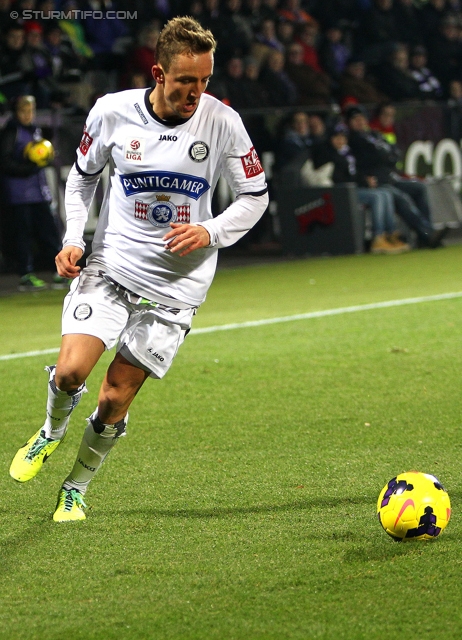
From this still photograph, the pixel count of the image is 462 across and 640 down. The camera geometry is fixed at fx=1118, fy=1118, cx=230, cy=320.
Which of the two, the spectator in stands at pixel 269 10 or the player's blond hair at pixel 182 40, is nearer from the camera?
the player's blond hair at pixel 182 40

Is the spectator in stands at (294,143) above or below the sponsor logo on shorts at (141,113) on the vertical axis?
below

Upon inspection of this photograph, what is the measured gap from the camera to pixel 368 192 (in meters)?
16.0

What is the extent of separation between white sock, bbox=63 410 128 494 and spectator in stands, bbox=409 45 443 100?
1674 centimetres

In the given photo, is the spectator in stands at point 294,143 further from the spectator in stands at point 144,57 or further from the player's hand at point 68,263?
the player's hand at point 68,263

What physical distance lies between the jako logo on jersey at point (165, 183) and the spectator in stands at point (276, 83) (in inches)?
500

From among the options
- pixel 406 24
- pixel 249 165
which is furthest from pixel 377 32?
pixel 249 165

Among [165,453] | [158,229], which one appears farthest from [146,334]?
[165,453]

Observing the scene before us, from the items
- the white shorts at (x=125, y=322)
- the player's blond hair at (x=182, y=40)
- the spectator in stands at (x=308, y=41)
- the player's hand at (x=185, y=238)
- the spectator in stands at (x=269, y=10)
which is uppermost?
the player's blond hair at (x=182, y=40)

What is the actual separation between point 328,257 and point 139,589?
39.6ft

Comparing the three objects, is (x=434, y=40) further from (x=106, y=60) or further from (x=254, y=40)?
(x=106, y=60)

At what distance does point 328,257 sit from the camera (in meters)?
15.7

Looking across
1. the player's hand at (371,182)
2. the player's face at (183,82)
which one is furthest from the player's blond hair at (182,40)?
the player's hand at (371,182)

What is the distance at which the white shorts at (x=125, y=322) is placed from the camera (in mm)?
4773

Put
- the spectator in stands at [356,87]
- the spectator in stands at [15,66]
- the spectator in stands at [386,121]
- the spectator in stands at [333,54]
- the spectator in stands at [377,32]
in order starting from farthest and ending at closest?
Answer: the spectator in stands at [377,32] → the spectator in stands at [333,54] → the spectator in stands at [356,87] → the spectator in stands at [386,121] → the spectator in stands at [15,66]
